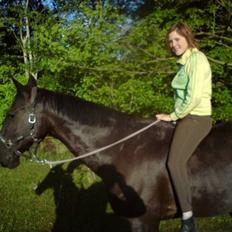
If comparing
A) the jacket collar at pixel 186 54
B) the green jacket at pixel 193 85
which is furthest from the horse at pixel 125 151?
the jacket collar at pixel 186 54

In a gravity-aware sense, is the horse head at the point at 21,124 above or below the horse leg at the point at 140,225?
above

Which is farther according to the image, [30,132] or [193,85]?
[30,132]

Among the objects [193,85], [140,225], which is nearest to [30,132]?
[140,225]

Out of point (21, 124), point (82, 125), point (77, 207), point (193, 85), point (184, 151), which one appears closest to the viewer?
point (193, 85)

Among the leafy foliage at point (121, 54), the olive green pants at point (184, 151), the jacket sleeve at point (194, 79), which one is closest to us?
the jacket sleeve at point (194, 79)

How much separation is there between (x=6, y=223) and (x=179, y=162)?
375 cm

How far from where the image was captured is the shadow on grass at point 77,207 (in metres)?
7.55

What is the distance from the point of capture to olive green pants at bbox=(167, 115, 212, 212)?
4945mm

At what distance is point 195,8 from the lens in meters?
8.86

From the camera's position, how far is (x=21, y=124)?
Result: 16.7ft

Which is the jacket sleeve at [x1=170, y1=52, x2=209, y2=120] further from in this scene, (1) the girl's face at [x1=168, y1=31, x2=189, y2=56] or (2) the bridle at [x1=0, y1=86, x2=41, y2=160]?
(2) the bridle at [x1=0, y1=86, x2=41, y2=160]

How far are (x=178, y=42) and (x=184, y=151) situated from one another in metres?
1.05

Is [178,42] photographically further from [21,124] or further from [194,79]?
[21,124]

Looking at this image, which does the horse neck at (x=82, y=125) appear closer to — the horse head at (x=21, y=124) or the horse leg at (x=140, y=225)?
the horse head at (x=21, y=124)
